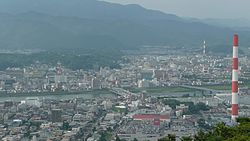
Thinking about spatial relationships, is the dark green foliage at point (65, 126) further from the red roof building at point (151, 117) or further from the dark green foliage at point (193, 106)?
the dark green foliage at point (193, 106)

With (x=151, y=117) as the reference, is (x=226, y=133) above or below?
above

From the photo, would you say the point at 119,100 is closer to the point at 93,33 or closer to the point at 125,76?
the point at 125,76

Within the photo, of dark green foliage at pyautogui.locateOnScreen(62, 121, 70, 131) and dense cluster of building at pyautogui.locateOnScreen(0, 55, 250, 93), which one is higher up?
dense cluster of building at pyautogui.locateOnScreen(0, 55, 250, 93)

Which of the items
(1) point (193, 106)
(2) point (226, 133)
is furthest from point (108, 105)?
(2) point (226, 133)

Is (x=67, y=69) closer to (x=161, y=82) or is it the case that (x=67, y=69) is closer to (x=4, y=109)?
(x=161, y=82)

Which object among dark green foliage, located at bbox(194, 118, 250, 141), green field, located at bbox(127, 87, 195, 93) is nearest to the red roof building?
green field, located at bbox(127, 87, 195, 93)

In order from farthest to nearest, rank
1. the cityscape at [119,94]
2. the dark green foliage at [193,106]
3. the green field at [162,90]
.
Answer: the green field at [162,90]
the dark green foliage at [193,106]
the cityscape at [119,94]

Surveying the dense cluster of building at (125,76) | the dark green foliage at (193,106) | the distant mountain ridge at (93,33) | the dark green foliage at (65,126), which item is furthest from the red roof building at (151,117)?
the distant mountain ridge at (93,33)

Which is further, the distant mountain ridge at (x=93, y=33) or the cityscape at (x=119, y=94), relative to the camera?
the distant mountain ridge at (x=93, y=33)

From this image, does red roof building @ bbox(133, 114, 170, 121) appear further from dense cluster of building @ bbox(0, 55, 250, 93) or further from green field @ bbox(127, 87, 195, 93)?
dense cluster of building @ bbox(0, 55, 250, 93)

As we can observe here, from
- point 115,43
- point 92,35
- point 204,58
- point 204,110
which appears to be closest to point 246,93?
point 204,110

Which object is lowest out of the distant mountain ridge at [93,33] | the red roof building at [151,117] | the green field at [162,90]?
the red roof building at [151,117]
